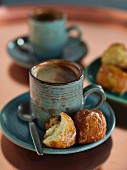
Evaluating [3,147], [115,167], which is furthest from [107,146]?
[3,147]

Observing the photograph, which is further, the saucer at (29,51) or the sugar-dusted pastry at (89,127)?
the saucer at (29,51)

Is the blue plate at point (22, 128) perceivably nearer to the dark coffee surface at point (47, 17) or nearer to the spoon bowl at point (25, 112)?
the spoon bowl at point (25, 112)

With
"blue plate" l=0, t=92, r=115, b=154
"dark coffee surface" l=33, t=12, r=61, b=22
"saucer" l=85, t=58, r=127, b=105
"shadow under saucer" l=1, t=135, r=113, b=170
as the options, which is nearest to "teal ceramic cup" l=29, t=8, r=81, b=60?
"dark coffee surface" l=33, t=12, r=61, b=22

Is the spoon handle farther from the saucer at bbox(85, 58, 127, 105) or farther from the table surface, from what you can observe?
the saucer at bbox(85, 58, 127, 105)

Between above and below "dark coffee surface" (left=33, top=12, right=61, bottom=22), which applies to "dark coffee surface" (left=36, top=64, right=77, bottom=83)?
above

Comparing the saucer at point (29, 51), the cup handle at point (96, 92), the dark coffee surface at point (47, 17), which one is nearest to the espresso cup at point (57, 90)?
the cup handle at point (96, 92)

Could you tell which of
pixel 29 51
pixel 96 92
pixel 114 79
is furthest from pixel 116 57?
pixel 29 51
